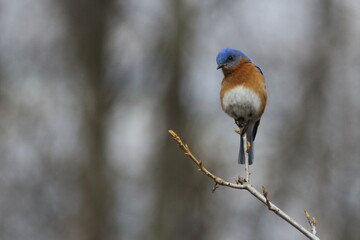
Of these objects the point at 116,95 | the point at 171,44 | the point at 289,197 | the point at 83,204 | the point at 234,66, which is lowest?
the point at 234,66

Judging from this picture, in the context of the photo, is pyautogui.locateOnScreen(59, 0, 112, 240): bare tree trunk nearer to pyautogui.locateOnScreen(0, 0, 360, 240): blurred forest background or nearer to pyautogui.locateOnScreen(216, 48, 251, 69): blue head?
pyautogui.locateOnScreen(0, 0, 360, 240): blurred forest background

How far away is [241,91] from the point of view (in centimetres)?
566

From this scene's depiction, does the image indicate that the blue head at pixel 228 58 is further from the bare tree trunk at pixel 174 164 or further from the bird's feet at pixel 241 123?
the bare tree trunk at pixel 174 164

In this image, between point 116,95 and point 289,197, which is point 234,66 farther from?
point 116,95

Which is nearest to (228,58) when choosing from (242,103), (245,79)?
(245,79)

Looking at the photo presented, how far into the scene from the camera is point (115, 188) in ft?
45.8

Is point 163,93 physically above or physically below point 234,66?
above

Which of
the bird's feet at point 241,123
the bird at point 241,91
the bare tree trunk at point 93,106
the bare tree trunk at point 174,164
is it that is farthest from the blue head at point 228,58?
the bare tree trunk at point 93,106

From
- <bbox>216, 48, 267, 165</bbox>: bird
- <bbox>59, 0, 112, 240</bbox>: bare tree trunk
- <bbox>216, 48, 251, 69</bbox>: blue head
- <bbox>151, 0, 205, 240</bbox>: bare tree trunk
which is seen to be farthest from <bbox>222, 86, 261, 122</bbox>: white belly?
<bbox>59, 0, 112, 240</bbox>: bare tree trunk

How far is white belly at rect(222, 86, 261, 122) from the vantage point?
561 centimetres

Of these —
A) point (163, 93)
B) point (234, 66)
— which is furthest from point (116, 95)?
point (234, 66)

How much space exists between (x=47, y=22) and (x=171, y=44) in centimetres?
253

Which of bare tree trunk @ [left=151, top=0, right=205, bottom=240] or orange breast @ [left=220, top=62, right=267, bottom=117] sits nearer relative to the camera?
orange breast @ [left=220, top=62, right=267, bottom=117]

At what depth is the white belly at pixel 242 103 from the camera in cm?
561
